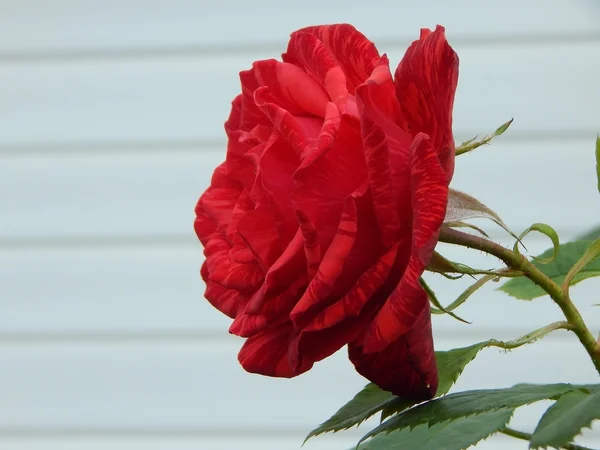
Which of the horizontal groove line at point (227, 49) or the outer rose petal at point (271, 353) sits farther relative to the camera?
the horizontal groove line at point (227, 49)

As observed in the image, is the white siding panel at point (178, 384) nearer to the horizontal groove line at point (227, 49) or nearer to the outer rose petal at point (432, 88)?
the horizontal groove line at point (227, 49)

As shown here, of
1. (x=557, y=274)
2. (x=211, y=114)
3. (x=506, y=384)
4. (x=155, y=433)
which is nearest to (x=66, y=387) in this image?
(x=155, y=433)

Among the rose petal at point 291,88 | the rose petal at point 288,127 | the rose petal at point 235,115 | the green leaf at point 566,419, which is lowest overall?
the green leaf at point 566,419

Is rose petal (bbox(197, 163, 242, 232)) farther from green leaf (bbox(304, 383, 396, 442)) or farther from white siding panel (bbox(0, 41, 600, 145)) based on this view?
white siding panel (bbox(0, 41, 600, 145))

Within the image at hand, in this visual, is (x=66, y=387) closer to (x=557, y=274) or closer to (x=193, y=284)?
(x=193, y=284)

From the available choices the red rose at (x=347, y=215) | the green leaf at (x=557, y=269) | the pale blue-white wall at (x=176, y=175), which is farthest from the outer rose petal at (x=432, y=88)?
the pale blue-white wall at (x=176, y=175)

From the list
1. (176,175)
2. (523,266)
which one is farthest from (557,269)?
(176,175)

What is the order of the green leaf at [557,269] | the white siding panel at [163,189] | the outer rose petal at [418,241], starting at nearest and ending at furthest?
the outer rose petal at [418,241]
the green leaf at [557,269]
the white siding panel at [163,189]

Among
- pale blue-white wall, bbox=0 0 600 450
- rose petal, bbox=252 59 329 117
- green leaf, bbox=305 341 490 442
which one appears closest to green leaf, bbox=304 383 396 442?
green leaf, bbox=305 341 490 442

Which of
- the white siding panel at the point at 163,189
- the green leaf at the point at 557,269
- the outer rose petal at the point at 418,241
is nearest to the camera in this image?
the outer rose petal at the point at 418,241
